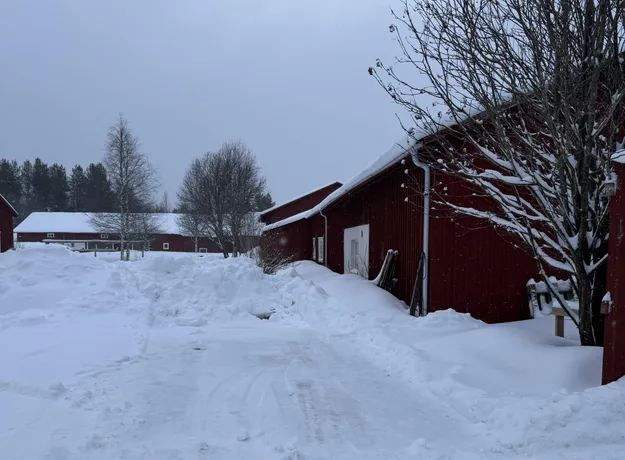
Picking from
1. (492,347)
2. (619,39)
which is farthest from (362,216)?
(619,39)

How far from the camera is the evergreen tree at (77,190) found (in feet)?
247

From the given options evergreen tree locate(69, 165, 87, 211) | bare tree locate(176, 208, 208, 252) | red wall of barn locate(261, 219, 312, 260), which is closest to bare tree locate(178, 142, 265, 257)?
bare tree locate(176, 208, 208, 252)

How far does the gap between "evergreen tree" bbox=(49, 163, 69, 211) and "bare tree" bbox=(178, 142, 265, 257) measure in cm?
4631

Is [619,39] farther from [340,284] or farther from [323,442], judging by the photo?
[340,284]

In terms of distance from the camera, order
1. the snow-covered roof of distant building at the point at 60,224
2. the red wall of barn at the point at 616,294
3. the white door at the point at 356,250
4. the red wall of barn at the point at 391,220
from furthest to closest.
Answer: the snow-covered roof of distant building at the point at 60,224 < the white door at the point at 356,250 < the red wall of barn at the point at 391,220 < the red wall of barn at the point at 616,294

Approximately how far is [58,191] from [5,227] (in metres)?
49.9

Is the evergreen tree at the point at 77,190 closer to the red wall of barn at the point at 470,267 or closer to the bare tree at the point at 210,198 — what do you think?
the bare tree at the point at 210,198

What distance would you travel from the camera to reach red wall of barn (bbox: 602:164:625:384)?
411 centimetres

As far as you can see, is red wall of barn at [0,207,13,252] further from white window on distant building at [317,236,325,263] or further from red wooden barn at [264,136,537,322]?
red wooden barn at [264,136,537,322]

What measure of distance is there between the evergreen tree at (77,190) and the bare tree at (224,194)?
1781 inches

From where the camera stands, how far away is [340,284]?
1158 centimetres

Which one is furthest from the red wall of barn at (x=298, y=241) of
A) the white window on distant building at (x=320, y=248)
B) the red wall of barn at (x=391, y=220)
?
the red wall of barn at (x=391, y=220)

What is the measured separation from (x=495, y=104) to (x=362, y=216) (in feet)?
28.7

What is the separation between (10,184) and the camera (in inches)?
2879
